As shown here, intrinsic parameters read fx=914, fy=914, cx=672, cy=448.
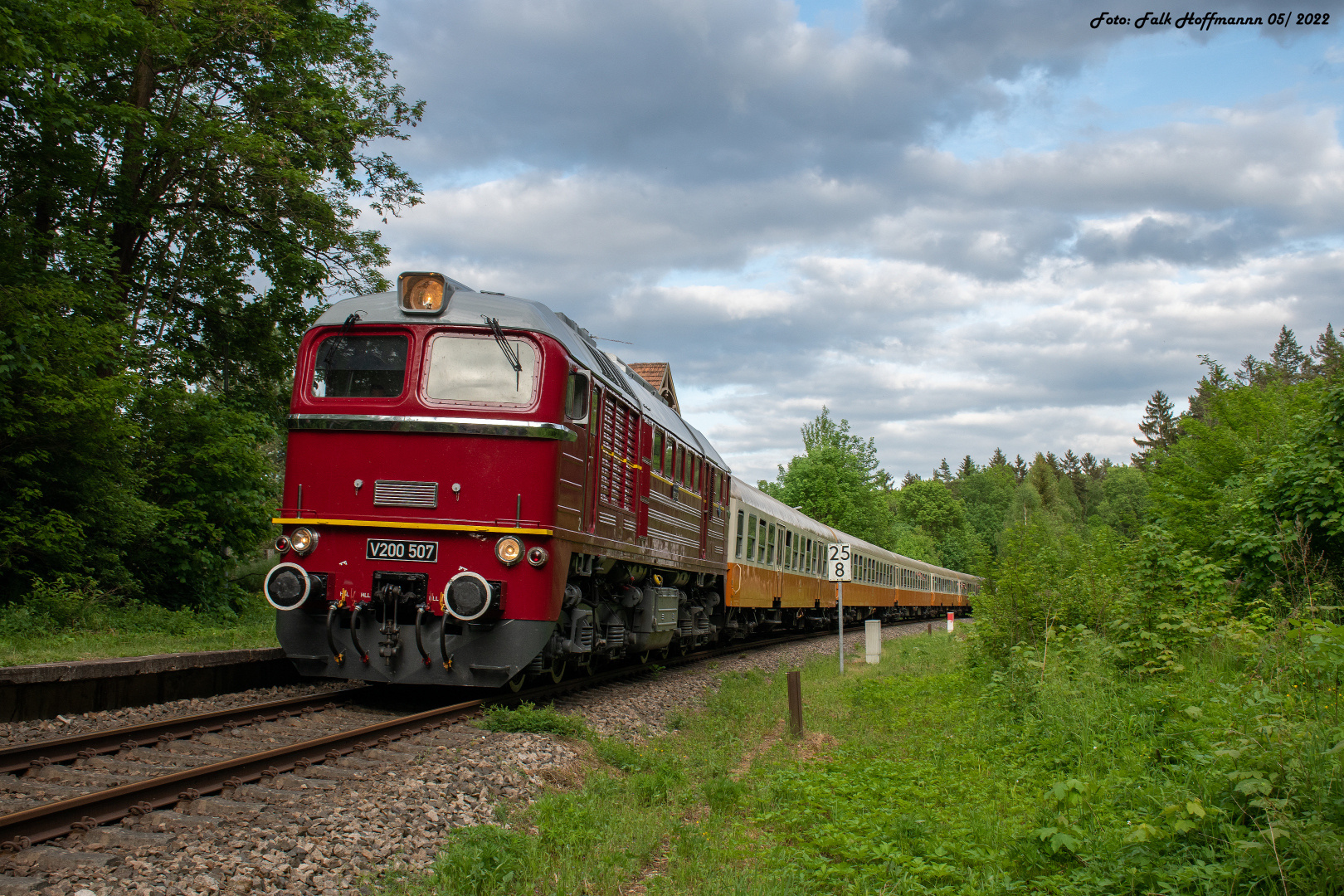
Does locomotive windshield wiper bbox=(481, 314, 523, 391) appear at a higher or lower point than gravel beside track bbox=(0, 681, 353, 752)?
higher

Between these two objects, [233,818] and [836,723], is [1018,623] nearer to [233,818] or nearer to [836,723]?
[836,723]

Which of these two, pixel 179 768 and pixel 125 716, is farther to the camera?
pixel 125 716

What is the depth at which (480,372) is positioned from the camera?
8359mm

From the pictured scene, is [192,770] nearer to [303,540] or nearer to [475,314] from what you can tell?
[303,540]

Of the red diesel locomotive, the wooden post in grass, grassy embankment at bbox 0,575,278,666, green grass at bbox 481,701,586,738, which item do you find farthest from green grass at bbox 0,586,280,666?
the wooden post in grass

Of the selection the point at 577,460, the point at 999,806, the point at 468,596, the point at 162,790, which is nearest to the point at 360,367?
the point at 577,460

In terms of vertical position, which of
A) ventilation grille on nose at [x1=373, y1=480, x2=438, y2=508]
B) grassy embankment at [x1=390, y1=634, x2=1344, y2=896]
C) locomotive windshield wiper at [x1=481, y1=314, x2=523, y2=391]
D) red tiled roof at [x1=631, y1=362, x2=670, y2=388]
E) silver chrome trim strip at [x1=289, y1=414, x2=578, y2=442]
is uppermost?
red tiled roof at [x1=631, y1=362, x2=670, y2=388]

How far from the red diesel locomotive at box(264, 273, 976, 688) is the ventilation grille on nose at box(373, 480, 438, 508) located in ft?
0.05

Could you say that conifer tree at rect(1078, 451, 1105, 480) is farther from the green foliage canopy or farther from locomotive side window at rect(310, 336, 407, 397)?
locomotive side window at rect(310, 336, 407, 397)

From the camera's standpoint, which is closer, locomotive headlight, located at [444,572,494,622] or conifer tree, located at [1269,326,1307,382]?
locomotive headlight, located at [444,572,494,622]

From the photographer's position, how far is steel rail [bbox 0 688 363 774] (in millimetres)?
5535

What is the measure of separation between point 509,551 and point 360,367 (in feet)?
7.63

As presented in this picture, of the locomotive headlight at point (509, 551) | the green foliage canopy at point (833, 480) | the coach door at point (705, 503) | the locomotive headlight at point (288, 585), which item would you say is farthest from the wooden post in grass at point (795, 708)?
the green foliage canopy at point (833, 480)

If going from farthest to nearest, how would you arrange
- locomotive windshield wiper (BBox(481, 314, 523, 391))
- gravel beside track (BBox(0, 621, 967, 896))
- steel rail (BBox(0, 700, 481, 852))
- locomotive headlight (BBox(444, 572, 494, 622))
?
1. locomotive windshield wiper (BBox(481, 314, 523, 391))
2. locomotive headlight (BBox(444, 572, 494, 622))
3. steel rail (BBox(0, 700, 481, 852))
4. gravel beside track (BBox(0, 621, 967, 896))
